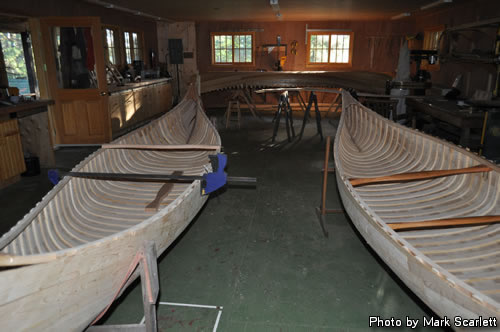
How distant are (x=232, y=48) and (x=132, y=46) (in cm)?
357

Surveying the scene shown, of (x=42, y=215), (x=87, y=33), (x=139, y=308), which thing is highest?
(x=87, y=33)

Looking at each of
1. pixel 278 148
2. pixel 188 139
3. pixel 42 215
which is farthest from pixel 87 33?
pixel 42 215

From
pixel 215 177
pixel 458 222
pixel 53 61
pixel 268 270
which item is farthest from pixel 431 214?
pixel 53 61

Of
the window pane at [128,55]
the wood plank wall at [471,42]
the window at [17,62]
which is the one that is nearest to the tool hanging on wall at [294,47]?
the wood plank wall at [471,42]

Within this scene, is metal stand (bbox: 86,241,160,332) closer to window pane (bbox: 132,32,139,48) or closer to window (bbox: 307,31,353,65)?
window pane (bbox: 132,32,139,48)

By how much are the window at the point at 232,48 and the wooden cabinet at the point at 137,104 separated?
7.83ft

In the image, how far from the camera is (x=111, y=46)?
9047mm

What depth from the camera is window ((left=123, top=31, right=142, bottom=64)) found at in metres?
9.99

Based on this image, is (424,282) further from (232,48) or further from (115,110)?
(232,48)

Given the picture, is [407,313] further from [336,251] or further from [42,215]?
[42,215]

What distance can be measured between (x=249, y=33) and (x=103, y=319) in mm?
11263

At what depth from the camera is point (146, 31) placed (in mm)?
11258

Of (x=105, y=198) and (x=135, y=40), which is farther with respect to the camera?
(x=135, y=40)

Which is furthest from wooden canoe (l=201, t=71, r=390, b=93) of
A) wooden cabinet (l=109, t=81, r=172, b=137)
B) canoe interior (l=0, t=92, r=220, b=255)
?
canoe interior (l=0, t=92, r=220, b=255)
